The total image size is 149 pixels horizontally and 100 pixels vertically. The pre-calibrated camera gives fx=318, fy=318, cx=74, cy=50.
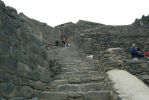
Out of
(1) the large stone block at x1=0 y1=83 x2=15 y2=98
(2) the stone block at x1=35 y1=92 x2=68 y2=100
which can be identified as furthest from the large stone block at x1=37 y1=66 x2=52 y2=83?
(1) the large stone block at x1=0 y1=83 x2=15 y2=98

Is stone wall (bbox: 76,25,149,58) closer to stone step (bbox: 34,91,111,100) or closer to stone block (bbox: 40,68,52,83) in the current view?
stone block (bbox: 40,68,52,83)

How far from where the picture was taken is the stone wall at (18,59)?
502 centimetres

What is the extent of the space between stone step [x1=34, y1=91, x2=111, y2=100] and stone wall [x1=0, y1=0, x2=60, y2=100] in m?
0.20

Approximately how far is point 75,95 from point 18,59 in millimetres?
1689

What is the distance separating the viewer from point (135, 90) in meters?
5.52

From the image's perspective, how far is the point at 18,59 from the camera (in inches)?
223

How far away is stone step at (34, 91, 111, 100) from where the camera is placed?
260 inches

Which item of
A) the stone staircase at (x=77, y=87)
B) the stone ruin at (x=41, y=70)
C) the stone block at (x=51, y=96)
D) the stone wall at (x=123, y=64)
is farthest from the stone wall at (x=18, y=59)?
the stone wall at (x=123, y=64)

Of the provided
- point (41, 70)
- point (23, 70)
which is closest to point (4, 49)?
point (23, 70)

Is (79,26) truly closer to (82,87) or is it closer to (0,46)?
(82,87)

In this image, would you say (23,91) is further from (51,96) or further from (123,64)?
(123,64)

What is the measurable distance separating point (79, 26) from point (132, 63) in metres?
20.2

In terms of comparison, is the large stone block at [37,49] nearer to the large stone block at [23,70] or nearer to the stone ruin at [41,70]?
the stone ruin at [41,70]

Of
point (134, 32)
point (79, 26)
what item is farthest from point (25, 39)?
point (79, 26)
